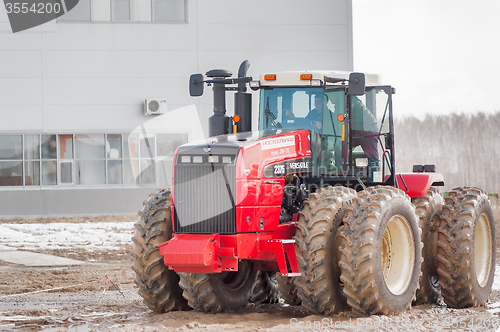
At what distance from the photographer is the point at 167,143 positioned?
2816 centimetres

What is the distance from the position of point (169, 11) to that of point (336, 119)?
21.0 meters

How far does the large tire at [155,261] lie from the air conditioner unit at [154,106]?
1929 cm

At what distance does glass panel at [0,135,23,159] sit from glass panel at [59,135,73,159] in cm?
171

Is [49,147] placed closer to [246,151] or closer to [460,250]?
[246,151]

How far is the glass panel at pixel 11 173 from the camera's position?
2786cm

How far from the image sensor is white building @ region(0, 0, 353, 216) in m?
27.5

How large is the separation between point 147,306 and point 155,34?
2044cm

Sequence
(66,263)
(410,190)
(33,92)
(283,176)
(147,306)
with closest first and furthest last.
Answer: (283,176)
(147,306)
(410,190)
(66,263)
(33,92)

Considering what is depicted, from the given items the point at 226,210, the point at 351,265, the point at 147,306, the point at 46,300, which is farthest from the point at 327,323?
the point at 46,300

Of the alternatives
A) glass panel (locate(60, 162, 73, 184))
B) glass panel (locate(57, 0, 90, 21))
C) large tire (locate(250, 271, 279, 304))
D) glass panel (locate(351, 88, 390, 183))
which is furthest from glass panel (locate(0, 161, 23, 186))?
glass panel (locate(351, 88, 390, 183))

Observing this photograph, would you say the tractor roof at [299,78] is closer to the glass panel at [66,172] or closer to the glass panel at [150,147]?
the glass panel at [150,147]

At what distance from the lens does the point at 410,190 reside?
32.0 ft

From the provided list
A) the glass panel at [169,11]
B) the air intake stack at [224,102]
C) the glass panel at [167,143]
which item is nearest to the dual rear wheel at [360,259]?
the air intake stack at [224,102]

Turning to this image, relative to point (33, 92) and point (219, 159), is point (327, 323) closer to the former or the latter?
point (219, 159)
